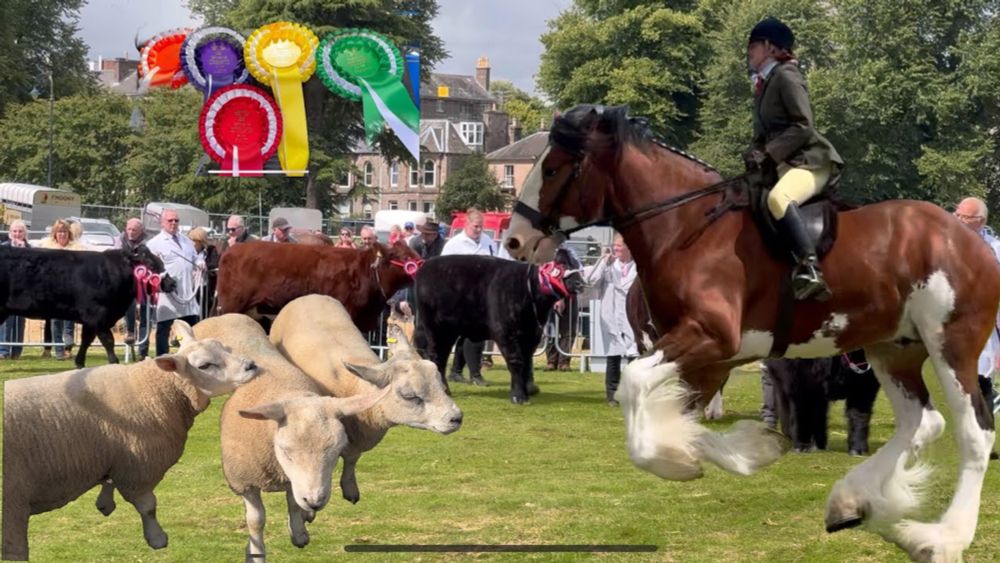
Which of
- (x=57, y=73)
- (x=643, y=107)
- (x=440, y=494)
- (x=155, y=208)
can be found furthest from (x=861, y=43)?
(x=440, y=494)

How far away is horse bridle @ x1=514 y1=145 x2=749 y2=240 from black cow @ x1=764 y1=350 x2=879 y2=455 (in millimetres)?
5220

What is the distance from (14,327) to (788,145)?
18002mm

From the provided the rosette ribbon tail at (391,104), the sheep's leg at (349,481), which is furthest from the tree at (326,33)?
the sheep's leg at (349,481)

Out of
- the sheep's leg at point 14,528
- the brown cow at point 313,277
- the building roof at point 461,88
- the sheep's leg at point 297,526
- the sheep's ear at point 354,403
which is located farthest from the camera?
the building roof at point 461,88

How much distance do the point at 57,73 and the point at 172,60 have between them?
38.4m

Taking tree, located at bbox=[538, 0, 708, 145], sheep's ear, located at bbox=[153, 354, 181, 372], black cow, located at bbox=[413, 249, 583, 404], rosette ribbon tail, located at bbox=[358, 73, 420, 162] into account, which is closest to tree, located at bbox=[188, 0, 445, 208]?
tree, located at bbox=[538, 0, 708, 145]

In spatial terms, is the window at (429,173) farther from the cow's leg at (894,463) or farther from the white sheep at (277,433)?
the white sheep at (277,433)

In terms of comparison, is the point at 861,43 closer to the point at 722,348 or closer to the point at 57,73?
the point at 57,73

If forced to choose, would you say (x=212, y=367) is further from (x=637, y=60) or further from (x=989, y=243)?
(x=637, y=60)

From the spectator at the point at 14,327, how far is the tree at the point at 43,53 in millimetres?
47004

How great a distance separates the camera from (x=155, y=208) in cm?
4812

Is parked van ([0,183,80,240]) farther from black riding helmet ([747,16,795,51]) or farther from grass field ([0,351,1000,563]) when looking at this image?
black riding helmet ([747,16,795,51])

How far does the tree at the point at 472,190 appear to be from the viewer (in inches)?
3167

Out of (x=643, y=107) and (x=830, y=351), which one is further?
(x=643, y=107)
